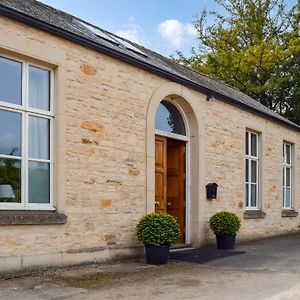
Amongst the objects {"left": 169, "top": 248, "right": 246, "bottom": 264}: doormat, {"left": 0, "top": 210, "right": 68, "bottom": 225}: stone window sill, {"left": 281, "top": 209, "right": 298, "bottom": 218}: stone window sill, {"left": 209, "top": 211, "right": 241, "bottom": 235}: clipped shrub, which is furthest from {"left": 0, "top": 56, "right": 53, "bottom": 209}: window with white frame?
{"left": 281, "top": 209, "right": 298, "bottom": 218}: stone window sill

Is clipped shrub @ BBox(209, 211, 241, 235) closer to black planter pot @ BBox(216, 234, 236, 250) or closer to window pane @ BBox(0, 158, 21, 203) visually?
black planter pot @ BBox(216, 234, 236, 250)

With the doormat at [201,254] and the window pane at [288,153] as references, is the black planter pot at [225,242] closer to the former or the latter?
the doormat at [201,254]

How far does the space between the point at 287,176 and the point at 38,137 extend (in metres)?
11.7

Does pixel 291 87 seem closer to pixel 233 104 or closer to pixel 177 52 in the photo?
pixel 177 52

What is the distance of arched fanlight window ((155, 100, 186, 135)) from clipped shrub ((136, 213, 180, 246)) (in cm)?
287

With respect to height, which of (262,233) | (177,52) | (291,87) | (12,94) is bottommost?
(262,233)

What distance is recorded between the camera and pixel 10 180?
25.1ft

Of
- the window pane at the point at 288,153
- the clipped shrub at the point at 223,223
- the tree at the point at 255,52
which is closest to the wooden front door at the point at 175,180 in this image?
the clipped shrub at the point at 223,223

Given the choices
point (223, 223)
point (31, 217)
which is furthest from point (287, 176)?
point (31, 217)

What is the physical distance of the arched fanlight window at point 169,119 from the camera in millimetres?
11351

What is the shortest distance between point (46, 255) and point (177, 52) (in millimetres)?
23128

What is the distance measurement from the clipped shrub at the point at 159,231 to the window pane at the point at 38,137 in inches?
90.6

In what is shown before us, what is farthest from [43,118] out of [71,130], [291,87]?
[291,87]

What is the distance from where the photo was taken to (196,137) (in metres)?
12.0
